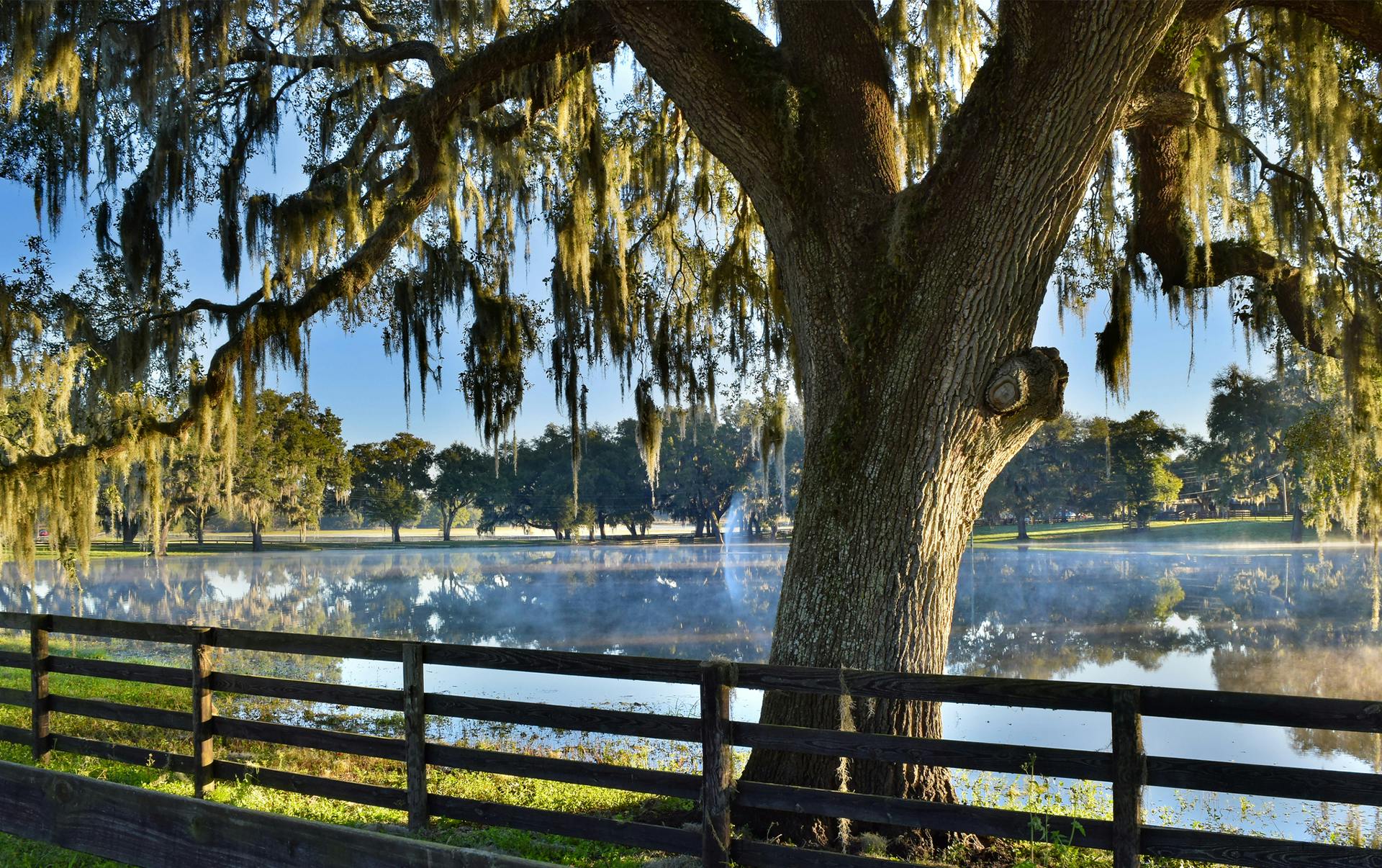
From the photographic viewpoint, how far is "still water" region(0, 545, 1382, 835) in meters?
12.2

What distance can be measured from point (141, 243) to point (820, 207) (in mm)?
7623

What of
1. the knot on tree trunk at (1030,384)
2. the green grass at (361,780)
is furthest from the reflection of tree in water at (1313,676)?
the knot on tree trunk at (1030,384)

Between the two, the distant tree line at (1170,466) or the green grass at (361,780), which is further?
the distant tree line at (1170,466)

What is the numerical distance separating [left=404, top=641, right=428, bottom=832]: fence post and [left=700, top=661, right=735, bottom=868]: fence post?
1.62 meters

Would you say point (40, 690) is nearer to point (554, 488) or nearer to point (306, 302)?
point (306, 302)

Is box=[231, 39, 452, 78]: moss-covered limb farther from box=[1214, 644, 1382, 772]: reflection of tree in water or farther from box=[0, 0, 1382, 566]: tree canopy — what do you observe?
box=[1214, 644, 1382, 772]: reflection of tree in water

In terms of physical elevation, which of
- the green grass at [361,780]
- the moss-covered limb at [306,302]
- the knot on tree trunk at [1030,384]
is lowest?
the green grass at [361,780]

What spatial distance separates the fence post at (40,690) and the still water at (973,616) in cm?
637

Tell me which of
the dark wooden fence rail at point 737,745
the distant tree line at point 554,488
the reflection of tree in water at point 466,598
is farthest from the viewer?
the distant tree line at point 554,488

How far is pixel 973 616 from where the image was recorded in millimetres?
23844

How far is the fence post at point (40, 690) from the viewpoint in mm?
6500

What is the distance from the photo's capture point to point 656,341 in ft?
31.0

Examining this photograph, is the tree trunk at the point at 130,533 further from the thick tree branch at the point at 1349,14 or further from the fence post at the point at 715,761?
the thick tree branch at the point at 1349,14

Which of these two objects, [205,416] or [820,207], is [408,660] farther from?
[205,416]
